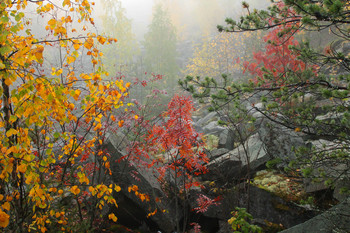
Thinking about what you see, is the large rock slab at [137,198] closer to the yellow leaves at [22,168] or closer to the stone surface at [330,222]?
the stone surface at [330,222]

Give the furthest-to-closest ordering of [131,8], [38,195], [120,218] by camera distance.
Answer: [131,8] < [120,218] < [38,195]

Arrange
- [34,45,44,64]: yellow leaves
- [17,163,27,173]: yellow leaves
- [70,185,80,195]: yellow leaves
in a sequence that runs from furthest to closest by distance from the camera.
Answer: [70,185,80,195]: yellow leaves
[34,45,44,64]: yellow leaves
[17,163,27,173]: yellow leaves

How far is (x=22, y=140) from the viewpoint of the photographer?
6.64ft

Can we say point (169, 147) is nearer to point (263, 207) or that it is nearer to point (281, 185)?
point (263, 207)

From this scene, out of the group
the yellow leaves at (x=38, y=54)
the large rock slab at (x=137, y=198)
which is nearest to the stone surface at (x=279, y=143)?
the large rock slab at (x=137, y=198)

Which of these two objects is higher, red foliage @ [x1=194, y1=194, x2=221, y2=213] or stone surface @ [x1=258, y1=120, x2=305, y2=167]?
stone surface @ [x1=258, y1=120, x2=305, y2=167]

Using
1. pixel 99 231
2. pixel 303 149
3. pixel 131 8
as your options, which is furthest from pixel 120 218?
pixel 131 8

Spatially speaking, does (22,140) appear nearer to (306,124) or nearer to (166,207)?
(306,124)

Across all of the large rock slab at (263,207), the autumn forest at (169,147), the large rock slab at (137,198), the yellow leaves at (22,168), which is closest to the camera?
the yellow leaves at (22,168)

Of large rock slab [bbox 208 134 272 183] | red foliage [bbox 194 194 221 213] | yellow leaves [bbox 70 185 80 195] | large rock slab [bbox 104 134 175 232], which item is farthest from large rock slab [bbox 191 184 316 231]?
yellow leaves [bbox 70 185 80 195]

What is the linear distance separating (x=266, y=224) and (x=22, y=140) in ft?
14.2

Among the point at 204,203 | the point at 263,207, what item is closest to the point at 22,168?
the point at 204,203

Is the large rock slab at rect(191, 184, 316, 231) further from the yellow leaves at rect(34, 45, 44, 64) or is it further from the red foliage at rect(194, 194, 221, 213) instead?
the yellow leaves at rect(34, 45, 44, 64)

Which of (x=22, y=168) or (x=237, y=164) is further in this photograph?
(x=237, y=164)
